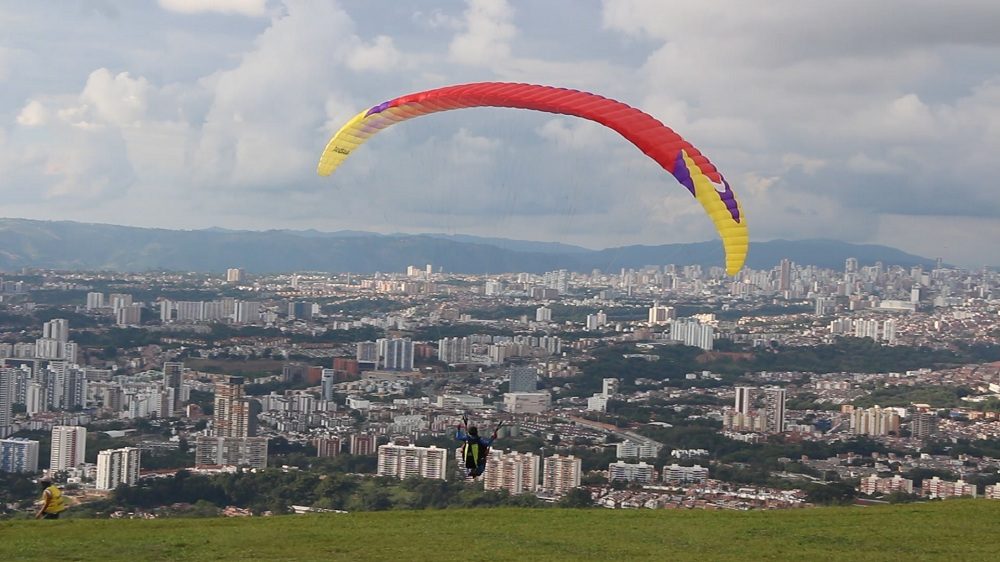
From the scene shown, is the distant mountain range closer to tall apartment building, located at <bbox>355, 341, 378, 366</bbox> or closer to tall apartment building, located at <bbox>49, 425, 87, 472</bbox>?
tall apartment building, located at <bbox>355, 341, 378, 366</bbox>

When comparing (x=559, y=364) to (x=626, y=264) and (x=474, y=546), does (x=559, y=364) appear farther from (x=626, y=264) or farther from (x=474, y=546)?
(x=626, y=264)

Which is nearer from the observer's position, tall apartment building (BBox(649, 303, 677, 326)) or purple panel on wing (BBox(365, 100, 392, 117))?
purple panel on wing (BBox(365, 100, 392, 117))

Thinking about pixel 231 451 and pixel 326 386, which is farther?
pixel 326 386

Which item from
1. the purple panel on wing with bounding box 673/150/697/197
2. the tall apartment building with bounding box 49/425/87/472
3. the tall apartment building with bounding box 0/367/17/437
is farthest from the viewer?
the tall apartment building with bounding box 0/367/17/437

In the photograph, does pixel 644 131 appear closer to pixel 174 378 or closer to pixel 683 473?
pixel 683 473

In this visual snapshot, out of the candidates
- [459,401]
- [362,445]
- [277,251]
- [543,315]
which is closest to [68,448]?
[362,445]

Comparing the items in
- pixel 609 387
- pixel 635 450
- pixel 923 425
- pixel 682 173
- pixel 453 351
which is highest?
pixel 682 173

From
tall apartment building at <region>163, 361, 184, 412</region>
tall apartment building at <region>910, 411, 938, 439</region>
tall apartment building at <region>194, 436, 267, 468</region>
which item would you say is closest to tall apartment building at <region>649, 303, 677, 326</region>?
tall apartment building at <region>910, 411, 938, 439</region>

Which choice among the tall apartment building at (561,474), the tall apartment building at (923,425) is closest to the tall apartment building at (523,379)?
the tall apartment building at (923,425)
